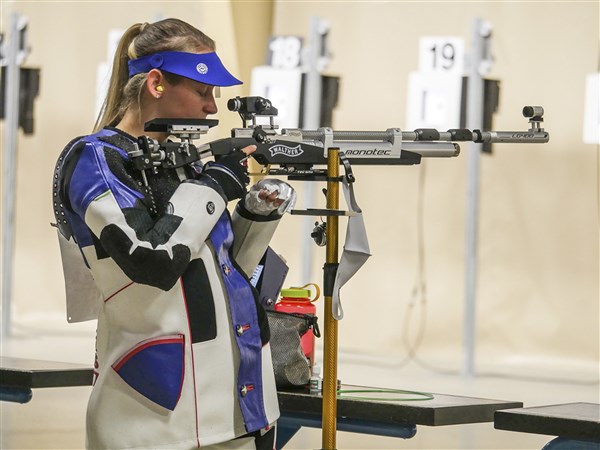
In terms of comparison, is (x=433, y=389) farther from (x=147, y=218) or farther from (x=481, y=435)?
(x=147, y=218)

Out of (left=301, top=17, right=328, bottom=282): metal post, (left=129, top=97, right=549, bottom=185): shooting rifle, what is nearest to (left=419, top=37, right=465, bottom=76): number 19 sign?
(left=301, top=17, right=328, bottom=282): metal post

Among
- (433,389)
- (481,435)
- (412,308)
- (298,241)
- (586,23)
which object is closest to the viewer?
(481,435)

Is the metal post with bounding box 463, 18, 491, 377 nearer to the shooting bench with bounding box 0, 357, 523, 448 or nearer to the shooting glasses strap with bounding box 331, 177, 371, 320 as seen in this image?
the shooting bench with bounding box 0, 357, 523, 448

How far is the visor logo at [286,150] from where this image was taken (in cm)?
210

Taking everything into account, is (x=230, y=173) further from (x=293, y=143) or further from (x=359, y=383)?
(x=359, y=383)

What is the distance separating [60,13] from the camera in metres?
7.70

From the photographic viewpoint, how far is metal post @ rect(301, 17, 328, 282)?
6844 mm

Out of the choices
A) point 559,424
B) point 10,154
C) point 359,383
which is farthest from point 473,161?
point 559,424

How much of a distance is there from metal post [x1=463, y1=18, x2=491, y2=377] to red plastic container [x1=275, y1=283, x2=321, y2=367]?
3.71 meters

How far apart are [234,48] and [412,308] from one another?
6.68ft

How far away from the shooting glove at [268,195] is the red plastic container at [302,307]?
576 millimetres

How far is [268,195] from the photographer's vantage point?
6.49 ft

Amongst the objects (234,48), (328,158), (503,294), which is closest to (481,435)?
(503,294)

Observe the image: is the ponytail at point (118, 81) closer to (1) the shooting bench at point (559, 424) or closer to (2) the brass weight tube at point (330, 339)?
(2) the brass weight tube at point (330, 339)
